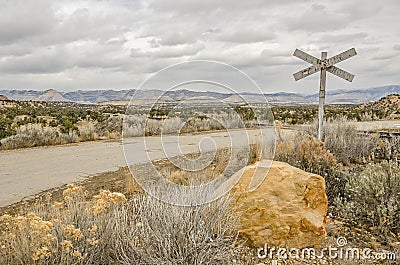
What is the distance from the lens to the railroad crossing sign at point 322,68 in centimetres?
983

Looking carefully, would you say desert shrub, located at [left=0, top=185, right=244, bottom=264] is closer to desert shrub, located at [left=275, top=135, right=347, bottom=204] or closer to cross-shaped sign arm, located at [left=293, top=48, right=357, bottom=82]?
desert shrub, located at [left=275, top=135, right=347, bottom=204]

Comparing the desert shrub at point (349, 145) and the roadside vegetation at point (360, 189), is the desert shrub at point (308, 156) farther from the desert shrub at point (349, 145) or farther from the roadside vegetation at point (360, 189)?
the desert shrub at point (349, 145)

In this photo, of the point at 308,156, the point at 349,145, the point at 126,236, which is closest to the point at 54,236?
the point at 126,236

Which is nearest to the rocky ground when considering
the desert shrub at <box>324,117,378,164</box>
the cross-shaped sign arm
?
the desert shrub at <box>324,117,378,164</box>

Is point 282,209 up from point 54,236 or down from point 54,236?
down

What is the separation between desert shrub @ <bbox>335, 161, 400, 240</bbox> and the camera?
18.3 feet

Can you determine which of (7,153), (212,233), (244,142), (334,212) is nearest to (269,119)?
(244,142)

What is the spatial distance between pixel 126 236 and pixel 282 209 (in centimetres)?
218

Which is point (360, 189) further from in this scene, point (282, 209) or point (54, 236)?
point (54, 236)

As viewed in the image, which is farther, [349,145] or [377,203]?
[349,145]

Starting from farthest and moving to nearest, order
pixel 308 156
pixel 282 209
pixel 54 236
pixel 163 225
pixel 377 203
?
pixel 308 156
pixel 377 203
pixel 282 209
pixel 163 225
pixel 54 236

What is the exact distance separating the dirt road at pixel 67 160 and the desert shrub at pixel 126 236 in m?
1.94

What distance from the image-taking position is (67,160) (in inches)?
484

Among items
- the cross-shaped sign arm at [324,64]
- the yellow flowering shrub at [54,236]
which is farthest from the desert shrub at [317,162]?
the yellow flowering shrub at [54,236]
